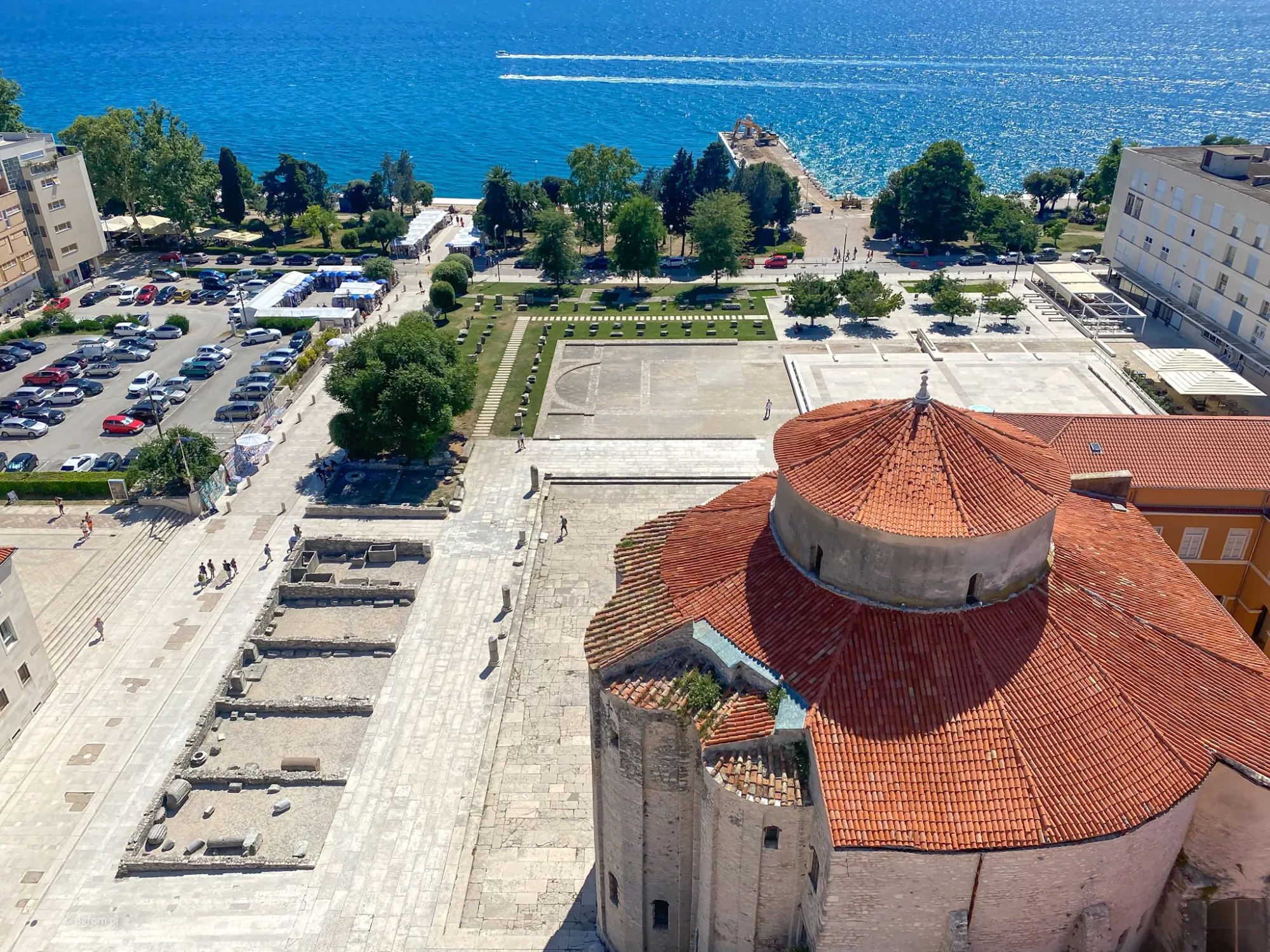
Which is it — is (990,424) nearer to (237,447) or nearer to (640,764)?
(640,764)

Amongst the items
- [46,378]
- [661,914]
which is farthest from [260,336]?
[661,914]

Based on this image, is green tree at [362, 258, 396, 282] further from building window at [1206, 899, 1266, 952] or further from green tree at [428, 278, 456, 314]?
building window at [1206, 899, 1266, 952]

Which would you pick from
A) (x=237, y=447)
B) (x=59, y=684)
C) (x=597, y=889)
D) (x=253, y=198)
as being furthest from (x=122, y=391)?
(x=597, y=889)

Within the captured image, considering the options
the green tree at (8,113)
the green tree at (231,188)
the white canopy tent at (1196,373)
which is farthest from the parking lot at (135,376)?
the white canopy tent at (1196,373)

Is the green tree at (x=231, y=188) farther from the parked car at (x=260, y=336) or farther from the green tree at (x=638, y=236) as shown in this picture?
the green tree at (x=638, y=236)

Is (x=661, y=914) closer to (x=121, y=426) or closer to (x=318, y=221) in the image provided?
(x=121, y=426)

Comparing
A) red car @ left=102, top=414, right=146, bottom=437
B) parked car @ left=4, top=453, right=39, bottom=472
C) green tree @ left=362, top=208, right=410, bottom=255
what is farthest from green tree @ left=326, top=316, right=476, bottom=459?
green tree @ left=362, top=208, right=410, bottom=255
